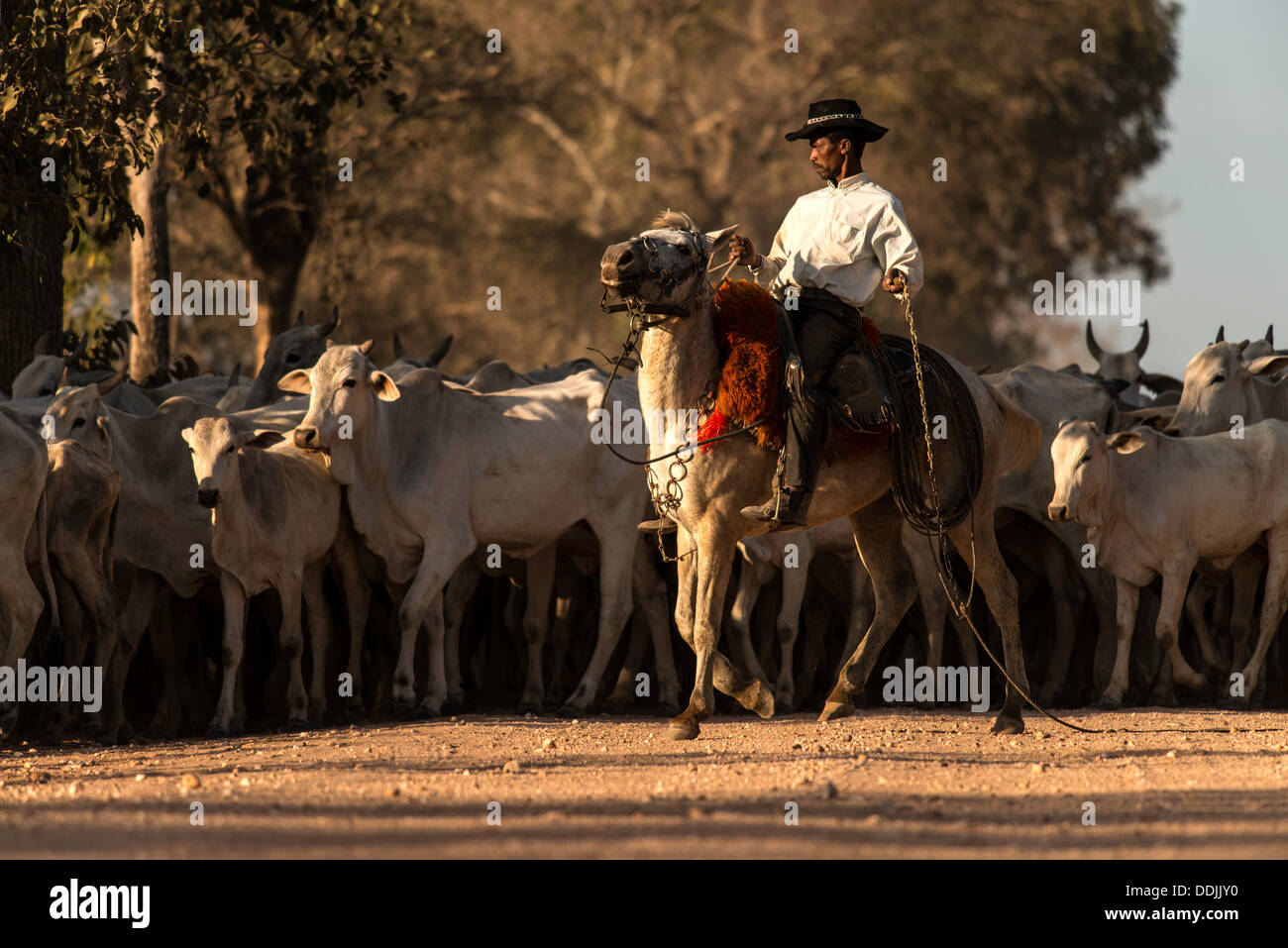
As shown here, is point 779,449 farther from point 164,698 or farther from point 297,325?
point 297,325

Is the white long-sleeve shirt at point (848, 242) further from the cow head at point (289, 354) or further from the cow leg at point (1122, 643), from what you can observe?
the cow head at point (289, 354)

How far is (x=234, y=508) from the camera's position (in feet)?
36.4

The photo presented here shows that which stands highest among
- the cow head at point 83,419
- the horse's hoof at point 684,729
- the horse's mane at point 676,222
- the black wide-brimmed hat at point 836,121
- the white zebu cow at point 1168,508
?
the black wide-brimmed hat at point 836,121

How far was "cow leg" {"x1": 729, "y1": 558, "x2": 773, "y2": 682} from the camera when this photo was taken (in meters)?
12.2

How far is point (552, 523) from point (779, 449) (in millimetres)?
3849

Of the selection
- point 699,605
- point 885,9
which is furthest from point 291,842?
point 885,9

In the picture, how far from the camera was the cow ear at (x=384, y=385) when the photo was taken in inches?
458

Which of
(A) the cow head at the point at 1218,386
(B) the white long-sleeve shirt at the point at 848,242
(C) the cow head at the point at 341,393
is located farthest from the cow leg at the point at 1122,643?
(C) the cow head at the point at 341,393

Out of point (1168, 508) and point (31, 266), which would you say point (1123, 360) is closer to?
point (1168, 508)

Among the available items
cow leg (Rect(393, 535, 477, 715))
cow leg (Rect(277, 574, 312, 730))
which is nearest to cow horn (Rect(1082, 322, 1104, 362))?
cow leg (Rect(393, 535, 477, 715))

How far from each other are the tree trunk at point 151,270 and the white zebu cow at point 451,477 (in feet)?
16.7

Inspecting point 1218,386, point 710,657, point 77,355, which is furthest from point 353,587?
point 1218,386

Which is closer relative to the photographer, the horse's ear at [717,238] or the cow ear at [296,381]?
the horse's ear at [717,238]

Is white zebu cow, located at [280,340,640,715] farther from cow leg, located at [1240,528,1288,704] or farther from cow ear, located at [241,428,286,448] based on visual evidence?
cow leg, located at [1240,528,1288,704]
